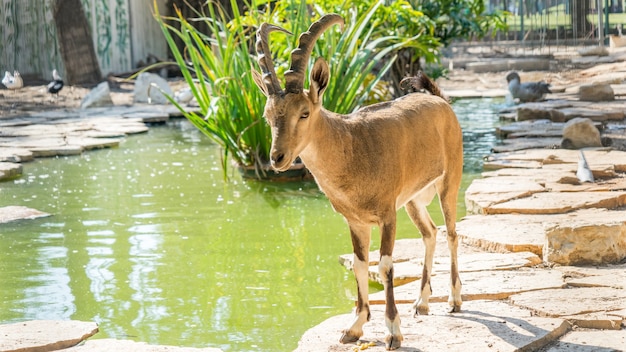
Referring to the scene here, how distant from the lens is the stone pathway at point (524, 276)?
13.3 ft

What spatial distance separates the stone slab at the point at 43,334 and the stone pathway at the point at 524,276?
106cm

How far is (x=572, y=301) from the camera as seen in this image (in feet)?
14.7

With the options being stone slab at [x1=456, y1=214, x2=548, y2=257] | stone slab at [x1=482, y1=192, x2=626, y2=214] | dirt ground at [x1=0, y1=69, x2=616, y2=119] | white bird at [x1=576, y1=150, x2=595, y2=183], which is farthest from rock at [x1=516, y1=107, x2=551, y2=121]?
stone slab at [x1=456, y1=214, x2=548, y2=257]

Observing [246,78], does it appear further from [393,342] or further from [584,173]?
[393,342]

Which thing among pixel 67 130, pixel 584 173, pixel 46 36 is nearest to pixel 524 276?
pixel 584 173

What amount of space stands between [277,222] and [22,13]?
1337 centimetres

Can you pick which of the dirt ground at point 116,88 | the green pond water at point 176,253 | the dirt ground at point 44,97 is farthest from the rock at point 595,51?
the green pond water at point 176,253

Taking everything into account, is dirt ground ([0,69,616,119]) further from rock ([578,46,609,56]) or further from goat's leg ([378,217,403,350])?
goat's leg ([378,217,403,350])

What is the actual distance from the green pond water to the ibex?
645 mm

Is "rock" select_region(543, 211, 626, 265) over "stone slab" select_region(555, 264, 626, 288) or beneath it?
over

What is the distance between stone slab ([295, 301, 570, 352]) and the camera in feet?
12.9

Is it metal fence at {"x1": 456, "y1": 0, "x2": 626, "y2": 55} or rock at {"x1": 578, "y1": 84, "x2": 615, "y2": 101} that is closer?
rock at {"x1": 578, "y1": 84, "x2": 615, "y2": 101}

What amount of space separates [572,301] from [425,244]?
75 centimetres

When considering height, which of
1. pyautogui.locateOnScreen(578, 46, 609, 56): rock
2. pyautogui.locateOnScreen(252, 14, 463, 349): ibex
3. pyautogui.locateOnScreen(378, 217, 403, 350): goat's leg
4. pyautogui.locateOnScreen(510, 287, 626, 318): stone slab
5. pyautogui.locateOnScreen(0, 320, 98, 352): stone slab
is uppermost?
pyautogui.locateOnScreen(252, 14, 463, 349): ibex
